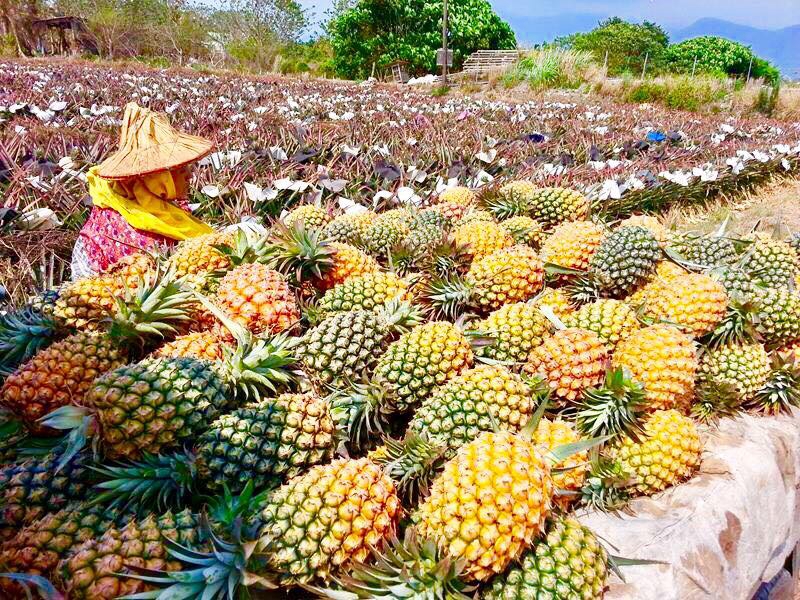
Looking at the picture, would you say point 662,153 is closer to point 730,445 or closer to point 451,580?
point 730,445

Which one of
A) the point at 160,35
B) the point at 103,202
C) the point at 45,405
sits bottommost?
the point at 45,405

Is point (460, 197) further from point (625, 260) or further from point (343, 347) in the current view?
point (343, 347)

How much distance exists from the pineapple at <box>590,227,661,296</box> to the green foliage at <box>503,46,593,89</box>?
70.1ft

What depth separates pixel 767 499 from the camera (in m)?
2.21

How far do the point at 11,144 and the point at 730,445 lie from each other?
6236 mm

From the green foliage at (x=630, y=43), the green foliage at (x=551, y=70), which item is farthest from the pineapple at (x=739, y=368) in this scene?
the green foliage at (x=630, y=43)

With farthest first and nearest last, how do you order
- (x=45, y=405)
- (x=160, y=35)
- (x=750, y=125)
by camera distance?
1. (x=160, y=35)
2. (x=750, y=125)
3. (x=45, y=405)

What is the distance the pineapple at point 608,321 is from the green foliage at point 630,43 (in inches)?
2159

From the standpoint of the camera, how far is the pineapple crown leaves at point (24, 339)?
2.30m

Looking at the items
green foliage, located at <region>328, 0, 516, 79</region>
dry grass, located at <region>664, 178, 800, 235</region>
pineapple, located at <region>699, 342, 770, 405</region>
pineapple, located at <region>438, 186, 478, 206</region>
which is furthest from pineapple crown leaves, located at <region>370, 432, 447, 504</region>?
green foliage, located at <region>328, 0, 516, 79</region>

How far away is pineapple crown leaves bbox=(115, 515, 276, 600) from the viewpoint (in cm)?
126

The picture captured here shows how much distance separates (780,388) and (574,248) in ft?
3.89

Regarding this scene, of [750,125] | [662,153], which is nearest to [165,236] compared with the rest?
[662,153]

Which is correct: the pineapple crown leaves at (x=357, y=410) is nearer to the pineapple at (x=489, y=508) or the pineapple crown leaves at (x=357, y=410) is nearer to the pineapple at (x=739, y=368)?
the pineapple at (x=489, y=508)
